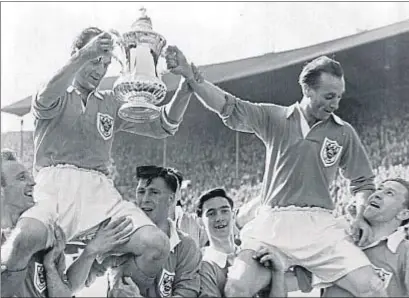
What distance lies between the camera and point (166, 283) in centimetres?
160

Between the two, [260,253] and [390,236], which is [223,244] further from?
[390,236]

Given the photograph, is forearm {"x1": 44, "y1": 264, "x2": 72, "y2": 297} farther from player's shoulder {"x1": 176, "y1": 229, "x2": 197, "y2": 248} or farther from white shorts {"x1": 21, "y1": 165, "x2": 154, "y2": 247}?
player's shoulder {"x1": 176, "y1": 229, "x2": 197, "y2": 248}

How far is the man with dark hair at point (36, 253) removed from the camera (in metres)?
1.46

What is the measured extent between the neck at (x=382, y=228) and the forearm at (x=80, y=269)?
1.72 ft

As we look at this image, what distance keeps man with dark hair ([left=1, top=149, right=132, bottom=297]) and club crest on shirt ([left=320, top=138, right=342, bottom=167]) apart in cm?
39

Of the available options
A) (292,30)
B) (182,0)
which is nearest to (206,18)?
(182,0)

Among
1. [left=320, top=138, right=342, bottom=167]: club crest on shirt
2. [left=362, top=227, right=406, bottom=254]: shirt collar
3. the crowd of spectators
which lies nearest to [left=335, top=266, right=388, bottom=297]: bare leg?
[left=362, top=227, right=406, bottom=254]: shirt collar

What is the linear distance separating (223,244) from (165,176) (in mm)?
177

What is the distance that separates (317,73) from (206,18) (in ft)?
1.28

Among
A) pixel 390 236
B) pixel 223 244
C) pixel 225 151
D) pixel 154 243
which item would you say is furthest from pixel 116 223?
pixel 225 151

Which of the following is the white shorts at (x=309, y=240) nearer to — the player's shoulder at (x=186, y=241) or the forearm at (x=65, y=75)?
the player's shoulder at (x=186, y=241)

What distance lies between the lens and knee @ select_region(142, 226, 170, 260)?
151cm

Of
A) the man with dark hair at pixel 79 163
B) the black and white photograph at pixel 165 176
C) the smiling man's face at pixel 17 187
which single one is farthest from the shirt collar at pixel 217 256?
the smiling man's face at pixel 17 187

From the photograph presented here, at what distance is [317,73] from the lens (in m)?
1.63
